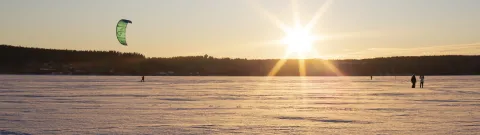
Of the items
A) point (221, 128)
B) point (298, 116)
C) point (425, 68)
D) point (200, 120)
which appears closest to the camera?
point (221, 128)

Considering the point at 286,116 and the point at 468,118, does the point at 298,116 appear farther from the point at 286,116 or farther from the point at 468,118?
the point at 468,118

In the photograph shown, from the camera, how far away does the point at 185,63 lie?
134000 millimetres

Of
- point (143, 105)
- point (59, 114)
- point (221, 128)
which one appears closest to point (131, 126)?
point (221, 128)

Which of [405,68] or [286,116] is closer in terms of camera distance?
[286,116]

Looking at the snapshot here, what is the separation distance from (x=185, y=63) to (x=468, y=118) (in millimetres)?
122670

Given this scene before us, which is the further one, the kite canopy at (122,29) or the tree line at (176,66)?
the tree line at (176,66)

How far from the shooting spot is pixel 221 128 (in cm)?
1082

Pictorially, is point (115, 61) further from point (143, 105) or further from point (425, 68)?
point (143, 105)

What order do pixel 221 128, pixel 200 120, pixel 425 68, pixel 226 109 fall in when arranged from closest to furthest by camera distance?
pixel 221 128 → pixel 200 120 → pixel 226 109 → pixel 425 68

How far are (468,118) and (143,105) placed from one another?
756 cm

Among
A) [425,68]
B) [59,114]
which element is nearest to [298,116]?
[59,114]

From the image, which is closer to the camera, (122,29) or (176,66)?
(122,29)

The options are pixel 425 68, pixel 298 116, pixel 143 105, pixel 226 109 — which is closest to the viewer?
pixel 298 116

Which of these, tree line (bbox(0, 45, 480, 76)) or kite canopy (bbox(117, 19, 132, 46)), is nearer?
kite canopy (bbox(117, 19, 132, 46))
